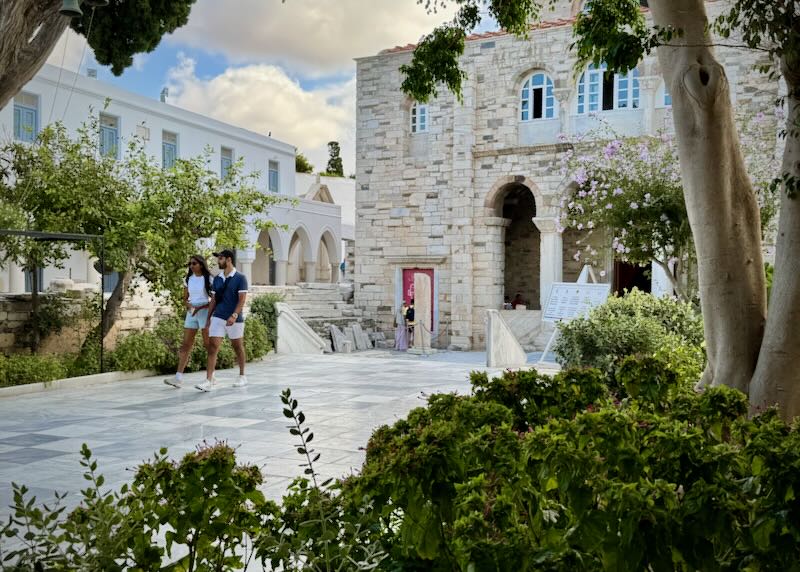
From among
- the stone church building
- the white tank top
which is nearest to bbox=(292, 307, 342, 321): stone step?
the stone church building

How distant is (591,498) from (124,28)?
9516 millimetres

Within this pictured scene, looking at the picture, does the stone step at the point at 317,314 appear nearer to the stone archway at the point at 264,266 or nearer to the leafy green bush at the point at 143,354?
the leafy green bush at the point at 143,354

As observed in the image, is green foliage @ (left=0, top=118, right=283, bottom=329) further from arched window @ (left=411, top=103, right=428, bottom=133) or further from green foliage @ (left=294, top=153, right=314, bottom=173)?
green foliage @ (left=294, top=153, right=314, bottom=173)

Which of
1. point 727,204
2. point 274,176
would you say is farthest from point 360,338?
point 727,204

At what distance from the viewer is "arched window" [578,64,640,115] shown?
19516mm

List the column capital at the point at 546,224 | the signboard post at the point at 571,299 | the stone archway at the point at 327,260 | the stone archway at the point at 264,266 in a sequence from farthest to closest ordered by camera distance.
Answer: the stone archway at the point at 327,260
the stone archway at the point at 264,266
the column capital at the point at 546,224
the signboard post at the point at 571,299

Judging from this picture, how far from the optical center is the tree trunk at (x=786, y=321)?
4461mm

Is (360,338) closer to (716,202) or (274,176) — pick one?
(274,176)

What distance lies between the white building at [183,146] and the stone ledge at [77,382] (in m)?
3.26

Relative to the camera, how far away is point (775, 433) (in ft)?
8.16

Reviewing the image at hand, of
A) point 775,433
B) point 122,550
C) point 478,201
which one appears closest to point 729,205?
point 775,433

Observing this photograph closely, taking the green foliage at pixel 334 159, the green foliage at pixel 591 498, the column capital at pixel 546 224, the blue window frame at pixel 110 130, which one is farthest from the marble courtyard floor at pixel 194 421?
the green foliage at pixel 334 159

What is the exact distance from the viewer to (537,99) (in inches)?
819

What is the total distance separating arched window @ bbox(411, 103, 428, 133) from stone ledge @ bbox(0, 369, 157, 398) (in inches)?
496
